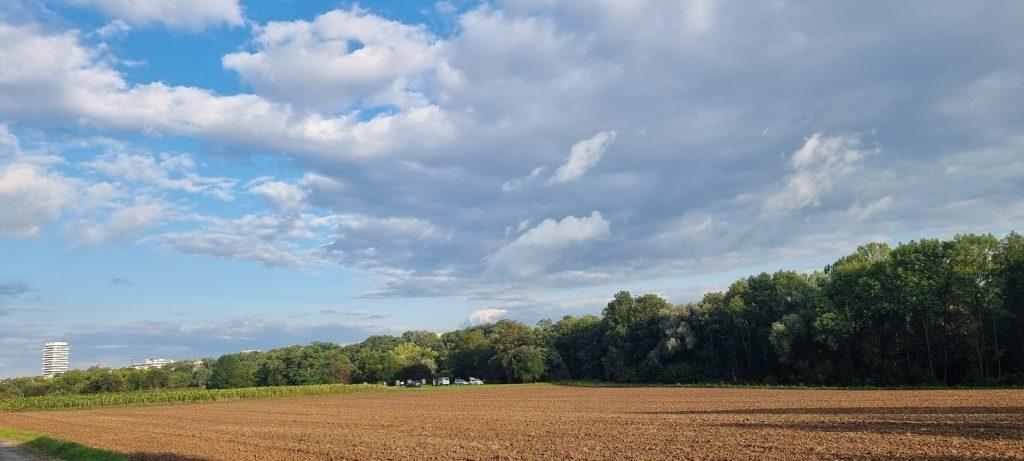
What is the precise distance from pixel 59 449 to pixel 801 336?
232 feet

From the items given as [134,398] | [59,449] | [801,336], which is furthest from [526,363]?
[59,449]

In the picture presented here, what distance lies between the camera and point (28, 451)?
32.3 meters

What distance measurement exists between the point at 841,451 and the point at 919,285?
52.8 m

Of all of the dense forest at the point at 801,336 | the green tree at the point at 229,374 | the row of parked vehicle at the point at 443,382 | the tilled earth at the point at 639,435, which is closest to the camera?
the tilled earth at the point at 639,435

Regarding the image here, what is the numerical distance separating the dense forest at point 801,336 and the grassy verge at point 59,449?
6489cm

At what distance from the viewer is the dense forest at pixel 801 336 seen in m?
62.0

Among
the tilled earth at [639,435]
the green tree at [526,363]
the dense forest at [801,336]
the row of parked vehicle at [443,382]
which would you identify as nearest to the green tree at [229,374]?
the dense forest at [801,336]

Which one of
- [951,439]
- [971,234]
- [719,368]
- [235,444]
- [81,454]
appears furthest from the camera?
[719,368]

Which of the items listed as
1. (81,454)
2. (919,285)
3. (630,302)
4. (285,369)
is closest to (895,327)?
(919,285)

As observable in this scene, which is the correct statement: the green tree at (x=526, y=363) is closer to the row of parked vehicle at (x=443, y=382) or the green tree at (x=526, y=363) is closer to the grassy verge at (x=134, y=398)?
the row of parked vehicle at (x=443, y=382)

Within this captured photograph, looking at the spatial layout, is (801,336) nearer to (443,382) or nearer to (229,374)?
(443,382)

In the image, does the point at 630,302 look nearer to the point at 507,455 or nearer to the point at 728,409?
the point at 728,409

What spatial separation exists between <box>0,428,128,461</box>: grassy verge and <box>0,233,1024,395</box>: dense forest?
213ft

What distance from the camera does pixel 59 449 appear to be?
31.5m
